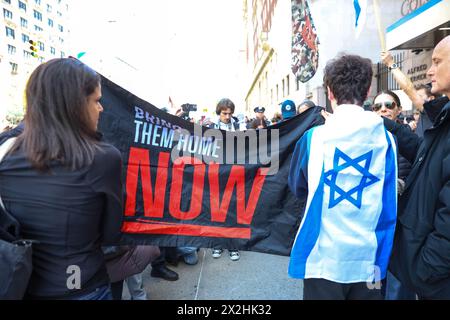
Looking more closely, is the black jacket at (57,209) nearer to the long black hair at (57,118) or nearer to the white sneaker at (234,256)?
the long black hair at (57,118)

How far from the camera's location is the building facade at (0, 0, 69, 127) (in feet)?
180

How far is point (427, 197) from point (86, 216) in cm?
166

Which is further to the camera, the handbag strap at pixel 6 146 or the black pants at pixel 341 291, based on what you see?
the black pants at pixel 341 291

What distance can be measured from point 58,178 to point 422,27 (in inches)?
387

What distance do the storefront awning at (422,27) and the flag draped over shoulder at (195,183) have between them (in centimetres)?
725

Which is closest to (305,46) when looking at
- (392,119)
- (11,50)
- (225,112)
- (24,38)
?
(225,112)

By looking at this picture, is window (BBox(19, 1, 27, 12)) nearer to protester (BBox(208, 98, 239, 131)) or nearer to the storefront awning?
the storefront awning

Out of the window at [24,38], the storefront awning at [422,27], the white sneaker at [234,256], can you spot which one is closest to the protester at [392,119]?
the white sneaker at [234,256]

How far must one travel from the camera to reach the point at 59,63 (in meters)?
1.52

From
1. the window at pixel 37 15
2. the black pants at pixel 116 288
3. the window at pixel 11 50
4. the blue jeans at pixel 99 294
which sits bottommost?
the black pants at pixel 116 288

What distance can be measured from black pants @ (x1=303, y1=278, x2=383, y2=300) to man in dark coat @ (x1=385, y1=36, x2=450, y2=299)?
0.64 feet

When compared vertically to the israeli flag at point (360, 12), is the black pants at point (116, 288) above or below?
below

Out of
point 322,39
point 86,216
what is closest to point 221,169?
point 86,216

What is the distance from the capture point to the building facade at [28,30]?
5488 centimetres
